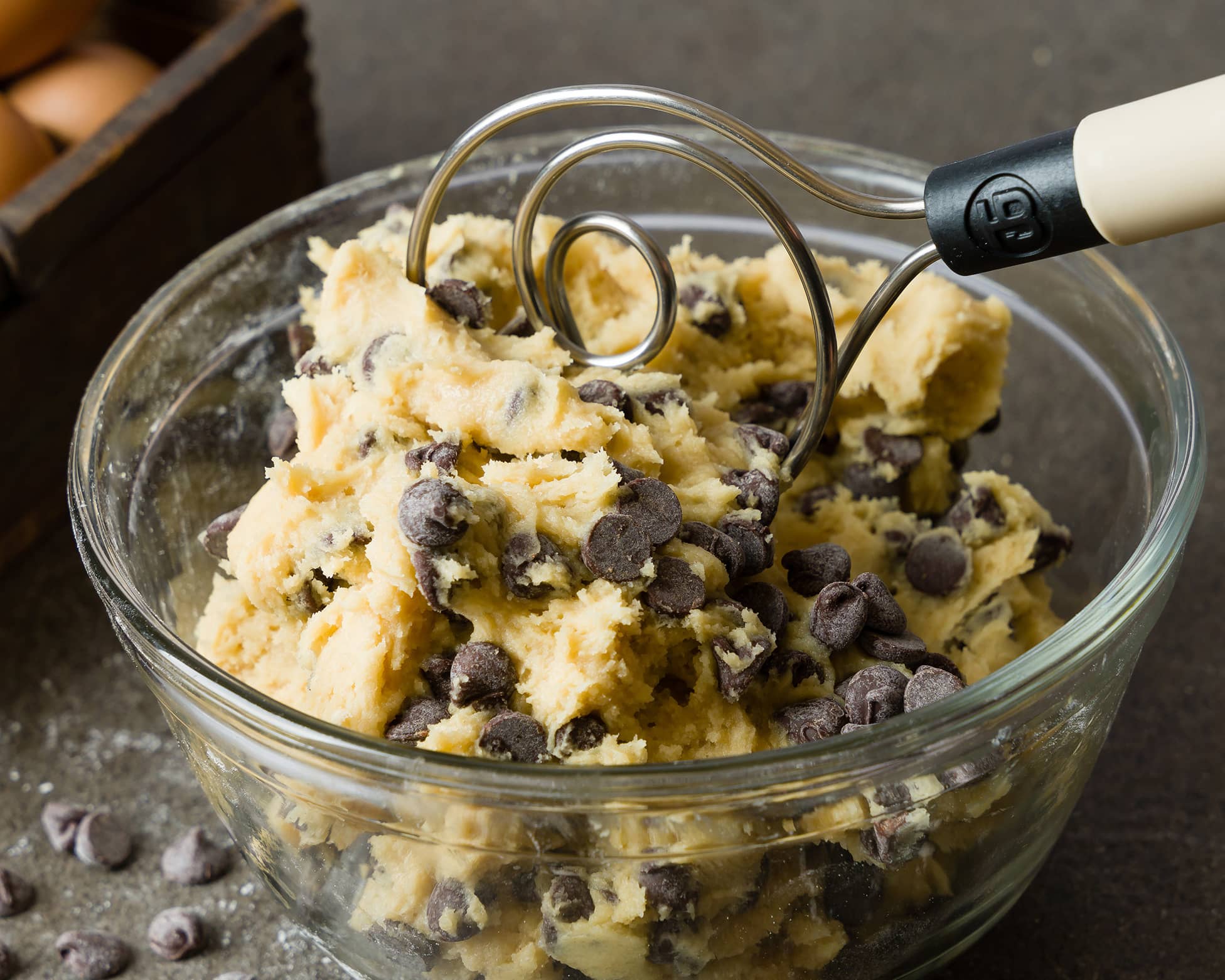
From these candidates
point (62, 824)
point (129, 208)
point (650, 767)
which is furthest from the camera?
point (129, 208)

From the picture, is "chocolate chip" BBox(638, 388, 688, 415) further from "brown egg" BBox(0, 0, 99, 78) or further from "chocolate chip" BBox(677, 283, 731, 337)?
"brown egg" BBox(0, 0, 99, 78)

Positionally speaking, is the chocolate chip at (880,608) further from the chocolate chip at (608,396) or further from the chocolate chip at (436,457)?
the chocolate chip at (436,457)

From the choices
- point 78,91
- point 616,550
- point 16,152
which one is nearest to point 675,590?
point 616,550

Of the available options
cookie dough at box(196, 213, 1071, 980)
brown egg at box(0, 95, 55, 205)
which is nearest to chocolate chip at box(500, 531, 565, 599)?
cookie dough at box(196, 213, 1071, 980)

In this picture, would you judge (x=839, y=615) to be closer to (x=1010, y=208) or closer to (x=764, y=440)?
(x=764, y=440)

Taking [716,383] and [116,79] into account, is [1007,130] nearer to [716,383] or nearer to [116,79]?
[716,383]
